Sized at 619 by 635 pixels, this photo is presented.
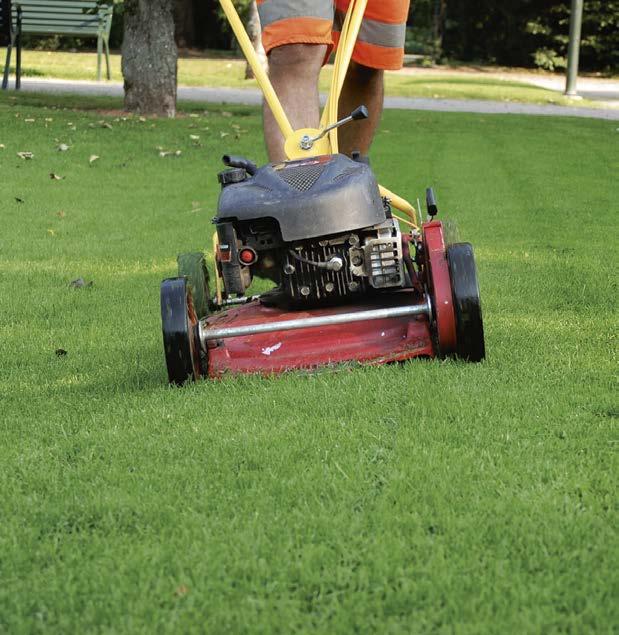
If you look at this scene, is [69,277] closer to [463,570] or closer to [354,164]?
[354,164]

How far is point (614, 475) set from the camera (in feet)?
7.62

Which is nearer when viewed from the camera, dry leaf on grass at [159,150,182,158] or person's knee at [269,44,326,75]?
person's knee at [269,44,326,75]

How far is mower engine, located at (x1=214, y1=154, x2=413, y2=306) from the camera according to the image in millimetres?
3025

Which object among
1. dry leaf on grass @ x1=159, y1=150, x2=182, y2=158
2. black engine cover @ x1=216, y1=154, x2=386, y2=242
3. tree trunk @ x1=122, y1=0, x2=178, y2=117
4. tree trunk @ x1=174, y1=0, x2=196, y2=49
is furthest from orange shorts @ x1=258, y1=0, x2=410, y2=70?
tree trunk @ x1=174, y1=0, x2=196, y2=49

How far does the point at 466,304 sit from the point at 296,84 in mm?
1197

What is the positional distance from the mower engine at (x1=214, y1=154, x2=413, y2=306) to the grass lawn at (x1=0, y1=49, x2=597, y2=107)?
14.4m

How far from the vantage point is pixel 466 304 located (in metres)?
3.07

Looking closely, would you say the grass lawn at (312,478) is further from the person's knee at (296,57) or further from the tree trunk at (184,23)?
the tree trunk at (184,23)

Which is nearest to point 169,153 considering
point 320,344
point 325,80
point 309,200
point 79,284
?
point 79,284

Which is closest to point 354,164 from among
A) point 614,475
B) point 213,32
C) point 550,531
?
point 614,475

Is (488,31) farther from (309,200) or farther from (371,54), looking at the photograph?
(309,200)

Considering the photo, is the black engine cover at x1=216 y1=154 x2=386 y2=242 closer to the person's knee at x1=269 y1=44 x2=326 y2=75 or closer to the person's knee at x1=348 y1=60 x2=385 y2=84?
the person's knee at x1=269 y1=44 x2=326 y2=75

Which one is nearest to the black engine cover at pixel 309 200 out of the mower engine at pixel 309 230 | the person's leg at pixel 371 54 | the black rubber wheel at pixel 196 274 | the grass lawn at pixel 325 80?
the mower engine at pixel 309 230

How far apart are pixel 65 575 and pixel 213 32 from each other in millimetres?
32397
